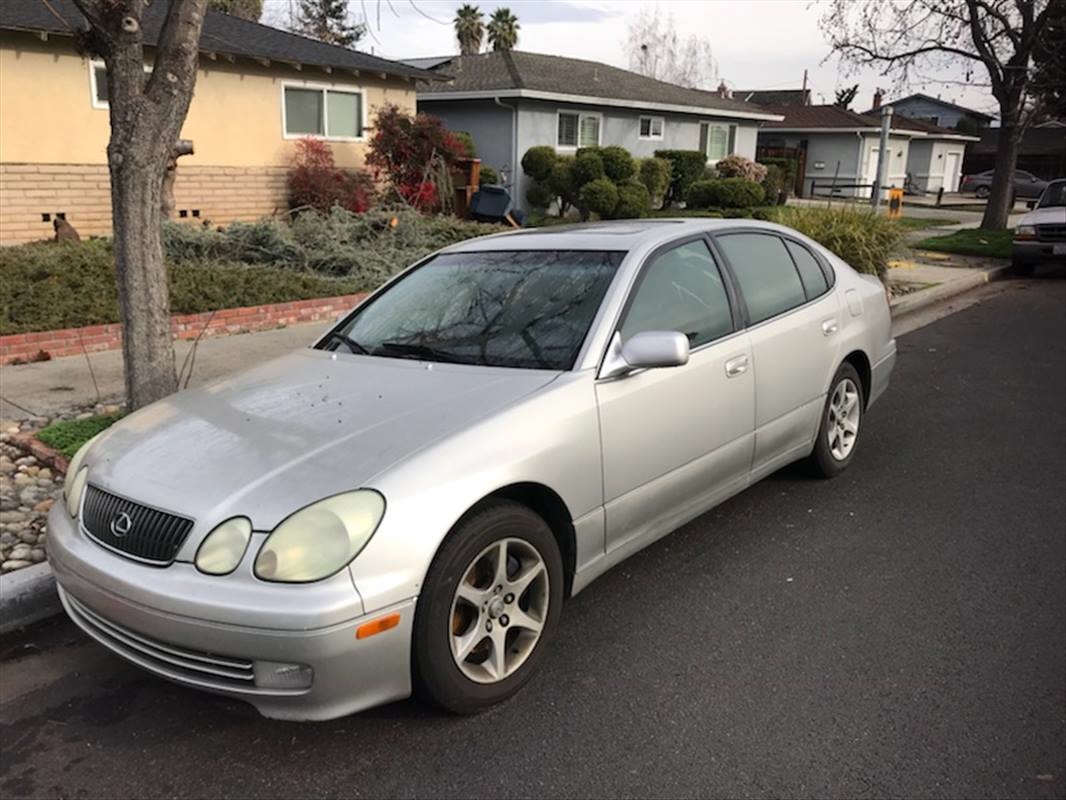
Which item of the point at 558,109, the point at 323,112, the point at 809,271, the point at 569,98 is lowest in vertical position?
the point at 809,271

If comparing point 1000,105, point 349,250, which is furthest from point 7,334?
point 1000,105

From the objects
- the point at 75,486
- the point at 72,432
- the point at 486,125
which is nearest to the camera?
the point at 75,486

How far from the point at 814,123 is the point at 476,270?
42215 mm

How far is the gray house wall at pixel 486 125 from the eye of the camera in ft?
75.7

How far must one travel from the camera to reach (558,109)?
23.8 metres

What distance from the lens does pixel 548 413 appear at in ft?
10.6

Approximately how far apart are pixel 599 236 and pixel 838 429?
202 cm

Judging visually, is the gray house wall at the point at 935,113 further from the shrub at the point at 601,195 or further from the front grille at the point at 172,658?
the front grille at the point at 172,658

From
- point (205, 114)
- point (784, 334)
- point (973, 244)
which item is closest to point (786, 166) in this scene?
point (973, 244)

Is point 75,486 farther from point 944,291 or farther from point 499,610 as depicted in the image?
point 944,291

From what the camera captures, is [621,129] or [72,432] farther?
[621,129]

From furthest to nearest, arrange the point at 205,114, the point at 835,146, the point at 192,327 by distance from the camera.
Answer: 1. the point at 835,146
2. the point at 205,114
3. the point at 192,327

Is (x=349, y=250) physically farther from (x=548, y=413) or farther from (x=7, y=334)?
(x=548, y=413)

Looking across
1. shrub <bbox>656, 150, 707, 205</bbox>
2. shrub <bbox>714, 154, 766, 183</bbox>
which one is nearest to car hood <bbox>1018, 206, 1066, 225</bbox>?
shrub <bbox>656, 150, 707, 205</bbox>
